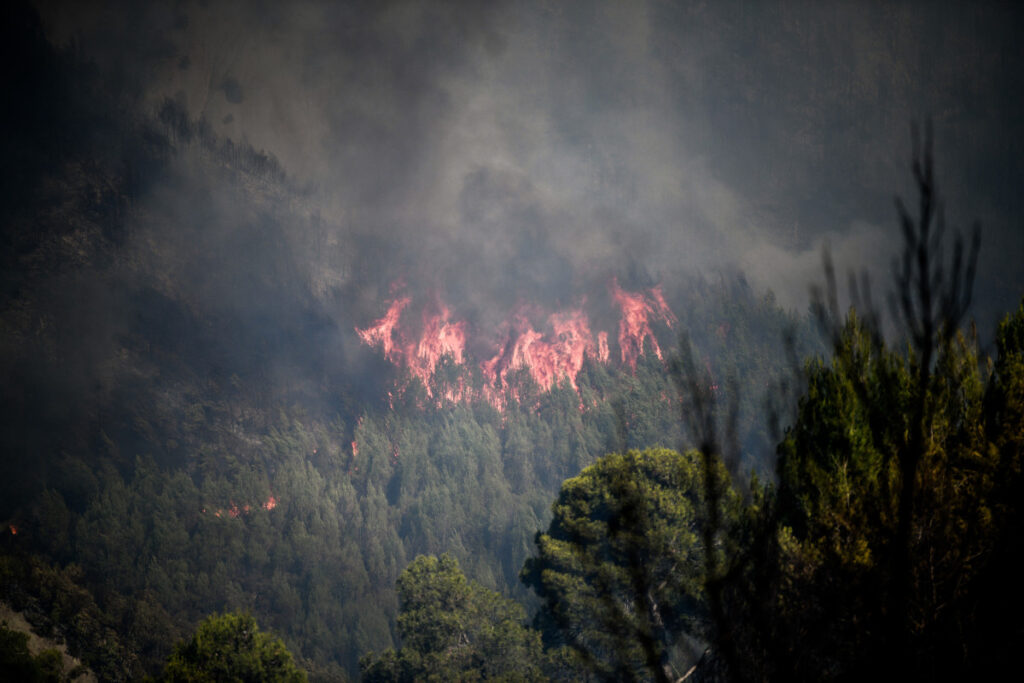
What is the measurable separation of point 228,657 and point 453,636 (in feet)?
42.5

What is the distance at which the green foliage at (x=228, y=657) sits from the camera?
25594mm

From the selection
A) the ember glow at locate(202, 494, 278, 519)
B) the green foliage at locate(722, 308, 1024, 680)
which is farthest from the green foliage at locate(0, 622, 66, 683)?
the ember glow at locate(202, 494, 278, 519)

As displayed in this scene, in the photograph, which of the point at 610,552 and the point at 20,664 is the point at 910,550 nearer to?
the point at 610,552

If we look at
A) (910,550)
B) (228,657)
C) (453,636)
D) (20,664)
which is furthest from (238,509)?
(910,550)

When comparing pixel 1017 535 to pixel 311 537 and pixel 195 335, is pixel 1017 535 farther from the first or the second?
pixel 195 335

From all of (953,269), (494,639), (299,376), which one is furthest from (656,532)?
(299,376)

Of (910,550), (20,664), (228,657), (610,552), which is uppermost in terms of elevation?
(20,664)

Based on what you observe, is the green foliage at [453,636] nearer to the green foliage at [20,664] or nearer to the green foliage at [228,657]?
the green foliage at [228,657]

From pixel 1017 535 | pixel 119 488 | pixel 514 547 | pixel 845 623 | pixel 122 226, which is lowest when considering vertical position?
pixel 845 623

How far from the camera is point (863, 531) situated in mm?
7953

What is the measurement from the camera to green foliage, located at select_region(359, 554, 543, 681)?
31672 mm

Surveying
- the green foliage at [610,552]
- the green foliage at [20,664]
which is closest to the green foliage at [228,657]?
the green foliage at [610,552]

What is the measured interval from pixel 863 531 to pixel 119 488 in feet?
511

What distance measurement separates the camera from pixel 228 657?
26703mm
